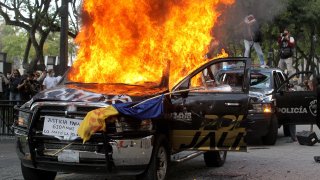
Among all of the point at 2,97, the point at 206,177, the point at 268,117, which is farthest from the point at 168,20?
the point at 2,97

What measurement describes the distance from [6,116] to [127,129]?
24.6ft

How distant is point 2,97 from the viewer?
55.8 ft

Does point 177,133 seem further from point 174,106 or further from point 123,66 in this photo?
point 123,66

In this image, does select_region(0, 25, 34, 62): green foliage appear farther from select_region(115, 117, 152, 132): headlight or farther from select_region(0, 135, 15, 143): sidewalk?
select_region(115, 117, 152, 132): headlight

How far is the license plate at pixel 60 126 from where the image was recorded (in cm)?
621

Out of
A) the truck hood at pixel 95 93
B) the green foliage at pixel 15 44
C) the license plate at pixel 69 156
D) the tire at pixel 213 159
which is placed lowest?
the tire at pixel 213 159

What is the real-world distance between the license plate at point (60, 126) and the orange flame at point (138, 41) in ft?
4.90

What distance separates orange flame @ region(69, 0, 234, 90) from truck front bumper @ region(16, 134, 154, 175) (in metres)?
1.57

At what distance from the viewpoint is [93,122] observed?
5.95m

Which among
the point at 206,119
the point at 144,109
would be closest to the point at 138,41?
the point at 206,119

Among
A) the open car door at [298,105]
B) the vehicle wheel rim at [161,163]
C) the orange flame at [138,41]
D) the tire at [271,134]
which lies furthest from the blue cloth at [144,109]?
the open car door at [298,105]

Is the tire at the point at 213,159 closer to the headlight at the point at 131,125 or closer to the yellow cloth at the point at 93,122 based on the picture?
the headlight at the point at 131,125

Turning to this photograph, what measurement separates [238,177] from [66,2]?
690 cm

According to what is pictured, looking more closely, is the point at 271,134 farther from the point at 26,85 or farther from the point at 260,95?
the point at 26,85
